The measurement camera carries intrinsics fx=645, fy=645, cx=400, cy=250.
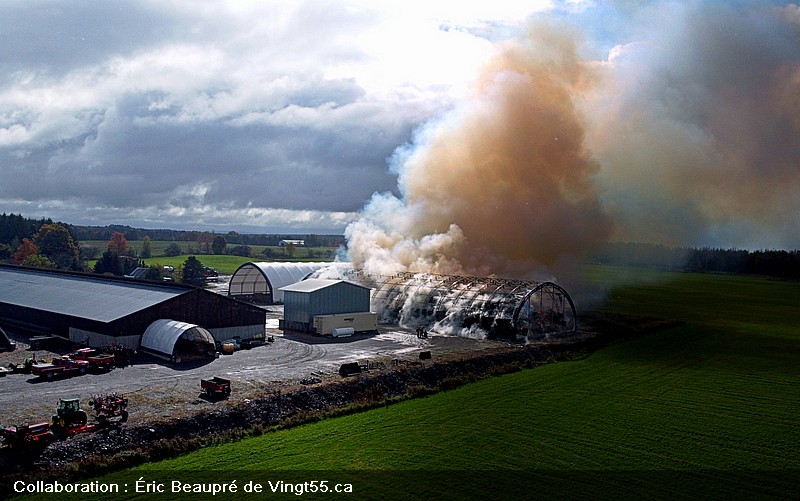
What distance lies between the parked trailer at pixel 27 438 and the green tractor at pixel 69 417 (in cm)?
176

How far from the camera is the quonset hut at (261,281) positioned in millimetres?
76188

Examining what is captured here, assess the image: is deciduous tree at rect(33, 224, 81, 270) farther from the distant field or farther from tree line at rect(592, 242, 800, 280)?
tree line at rect(592, 242, 800, 280)

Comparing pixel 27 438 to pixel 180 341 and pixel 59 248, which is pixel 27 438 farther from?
pixel 59 248

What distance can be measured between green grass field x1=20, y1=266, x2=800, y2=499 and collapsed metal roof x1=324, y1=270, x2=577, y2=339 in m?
9.83

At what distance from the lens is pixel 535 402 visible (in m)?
30.9

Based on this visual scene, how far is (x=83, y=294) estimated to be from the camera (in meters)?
51.5

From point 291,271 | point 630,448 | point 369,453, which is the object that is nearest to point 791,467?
point 630,448

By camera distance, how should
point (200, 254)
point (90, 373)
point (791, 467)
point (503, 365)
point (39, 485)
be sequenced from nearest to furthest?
point (39, 485), point (791, 467), point (90, 373), point (503, 365), point (200, 254)

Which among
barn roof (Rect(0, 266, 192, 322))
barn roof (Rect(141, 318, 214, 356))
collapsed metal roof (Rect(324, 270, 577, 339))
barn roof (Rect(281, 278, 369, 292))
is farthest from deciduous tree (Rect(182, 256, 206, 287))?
barn roof (Rect(141, 318, 214, 356))

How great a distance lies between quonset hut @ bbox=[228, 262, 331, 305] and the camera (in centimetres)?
7619

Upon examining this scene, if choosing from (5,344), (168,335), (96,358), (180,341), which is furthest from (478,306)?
(5,344)

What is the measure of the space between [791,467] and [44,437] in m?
26.4

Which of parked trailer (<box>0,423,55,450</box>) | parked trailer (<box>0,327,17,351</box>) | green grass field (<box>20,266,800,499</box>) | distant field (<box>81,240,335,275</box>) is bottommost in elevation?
green grass field (<box>20,266,800,499</box>)

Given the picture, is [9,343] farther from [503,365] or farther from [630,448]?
[630,448]
